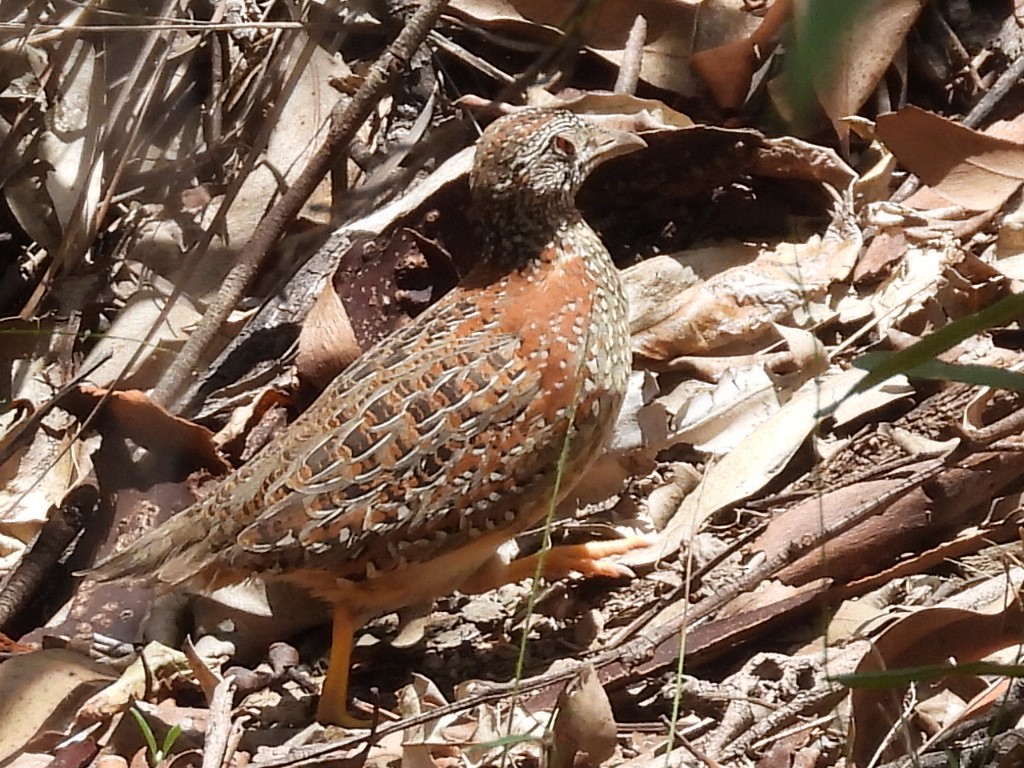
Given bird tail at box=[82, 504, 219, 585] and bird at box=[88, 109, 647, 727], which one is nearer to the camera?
bird at box=[88, 109, 647, 727]

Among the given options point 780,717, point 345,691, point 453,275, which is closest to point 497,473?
point 345,691

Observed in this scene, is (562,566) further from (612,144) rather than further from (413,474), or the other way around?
(612,144)

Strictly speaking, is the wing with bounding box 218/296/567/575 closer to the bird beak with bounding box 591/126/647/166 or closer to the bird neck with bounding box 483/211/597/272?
the bird neck with bounding box 483/211/597/272

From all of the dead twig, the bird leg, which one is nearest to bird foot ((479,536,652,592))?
the bird leg

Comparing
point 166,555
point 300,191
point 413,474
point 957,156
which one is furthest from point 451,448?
point 957,156

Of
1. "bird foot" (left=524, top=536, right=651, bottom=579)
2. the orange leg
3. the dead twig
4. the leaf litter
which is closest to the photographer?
the leaf litter

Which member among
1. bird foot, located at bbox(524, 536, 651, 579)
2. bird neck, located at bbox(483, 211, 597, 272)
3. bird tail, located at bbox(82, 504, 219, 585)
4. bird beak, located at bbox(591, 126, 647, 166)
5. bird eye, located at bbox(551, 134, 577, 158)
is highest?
bird eye, located at bbox(551, 134, 577, 158)

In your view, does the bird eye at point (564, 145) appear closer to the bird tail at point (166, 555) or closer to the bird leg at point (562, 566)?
the bird leg at point (562, 566)
